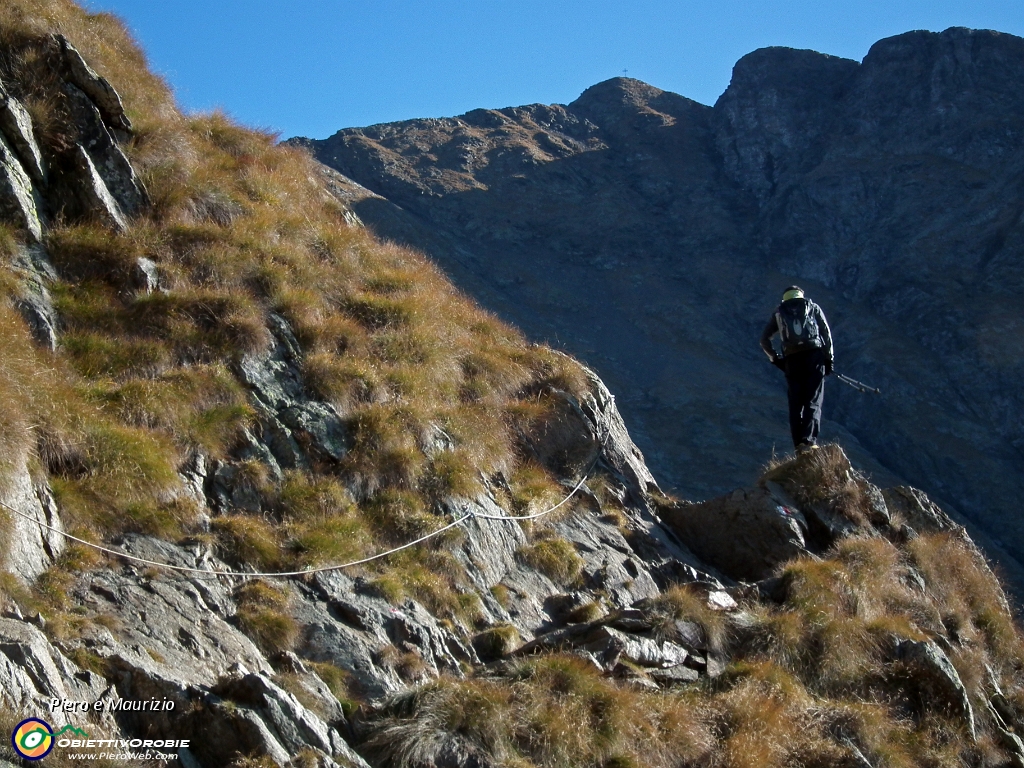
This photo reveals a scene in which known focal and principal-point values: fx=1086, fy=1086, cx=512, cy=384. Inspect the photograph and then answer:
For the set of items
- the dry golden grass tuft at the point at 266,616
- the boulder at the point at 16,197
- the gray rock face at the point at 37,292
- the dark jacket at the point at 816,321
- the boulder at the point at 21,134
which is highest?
the boulder at the point at 21,134

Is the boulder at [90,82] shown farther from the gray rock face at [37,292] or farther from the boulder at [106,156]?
the gray rock face at [37,292]

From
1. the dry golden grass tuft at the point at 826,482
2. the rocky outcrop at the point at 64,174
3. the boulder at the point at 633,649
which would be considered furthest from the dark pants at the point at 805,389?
the rocky outcrop at the point at 64,174

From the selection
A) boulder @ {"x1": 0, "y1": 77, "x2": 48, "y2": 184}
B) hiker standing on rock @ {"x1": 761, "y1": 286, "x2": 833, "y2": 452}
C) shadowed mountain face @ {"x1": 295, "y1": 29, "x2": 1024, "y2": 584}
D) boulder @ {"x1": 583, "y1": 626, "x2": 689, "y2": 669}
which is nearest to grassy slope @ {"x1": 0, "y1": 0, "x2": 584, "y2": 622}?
boulder @ {"x1": 0, "y1": 77, "x2": 48, "y2": 184}

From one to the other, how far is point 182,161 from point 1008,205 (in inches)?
2389

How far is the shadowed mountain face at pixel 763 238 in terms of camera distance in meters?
54.8

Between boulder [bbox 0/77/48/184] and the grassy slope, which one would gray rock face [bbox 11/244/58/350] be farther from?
boulder [bbox 0/77/48/184]

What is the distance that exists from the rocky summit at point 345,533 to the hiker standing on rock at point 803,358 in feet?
2.87

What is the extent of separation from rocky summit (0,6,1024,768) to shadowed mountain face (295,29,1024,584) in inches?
1363

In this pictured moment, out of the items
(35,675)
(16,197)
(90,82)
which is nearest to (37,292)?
(16,197)

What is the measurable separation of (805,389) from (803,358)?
0.40m

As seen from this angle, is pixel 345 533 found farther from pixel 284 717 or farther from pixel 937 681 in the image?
pixel 937 681

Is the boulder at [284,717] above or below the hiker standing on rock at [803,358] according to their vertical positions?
below

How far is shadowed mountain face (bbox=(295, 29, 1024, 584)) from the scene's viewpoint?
54781 mm

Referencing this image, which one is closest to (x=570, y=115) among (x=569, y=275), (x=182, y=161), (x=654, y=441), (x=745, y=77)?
(x=745, y=77)
